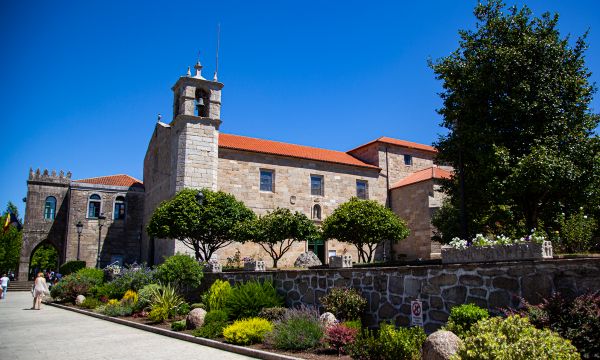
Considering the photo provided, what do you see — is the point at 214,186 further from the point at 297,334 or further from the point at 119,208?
the point at 297,334

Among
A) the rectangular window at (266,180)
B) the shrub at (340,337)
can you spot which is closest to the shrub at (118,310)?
the shrub at (340,337)

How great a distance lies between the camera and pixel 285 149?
3544cm

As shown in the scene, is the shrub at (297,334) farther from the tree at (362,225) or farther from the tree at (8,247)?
the tree at (8,247)

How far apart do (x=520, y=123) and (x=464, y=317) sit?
44.6 feet

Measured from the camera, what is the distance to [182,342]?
10.7 meters

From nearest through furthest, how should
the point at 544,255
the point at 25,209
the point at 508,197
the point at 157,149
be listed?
the point at 544,255, the point at 508,197, the point at 157,149, the point at 25,209

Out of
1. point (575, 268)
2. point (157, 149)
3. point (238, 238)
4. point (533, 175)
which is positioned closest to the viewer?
point (575, 268)

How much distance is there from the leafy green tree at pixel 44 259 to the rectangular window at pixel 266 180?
42314 mm

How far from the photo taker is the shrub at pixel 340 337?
322 inches

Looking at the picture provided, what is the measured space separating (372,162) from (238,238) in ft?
57.5

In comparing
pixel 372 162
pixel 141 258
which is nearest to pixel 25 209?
pixel 141 258

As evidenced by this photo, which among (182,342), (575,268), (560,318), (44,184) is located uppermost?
(44,184)

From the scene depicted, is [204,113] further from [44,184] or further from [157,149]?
[44,184]

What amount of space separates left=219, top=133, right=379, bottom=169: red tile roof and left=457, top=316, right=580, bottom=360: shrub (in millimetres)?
27217
